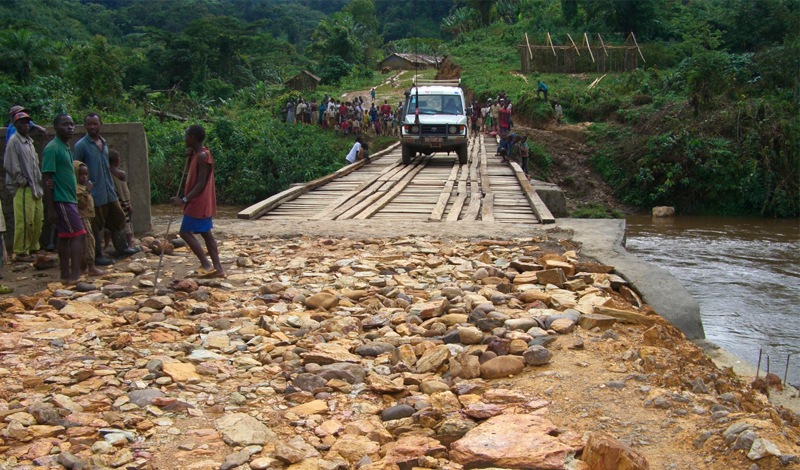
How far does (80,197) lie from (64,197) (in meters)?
0.31

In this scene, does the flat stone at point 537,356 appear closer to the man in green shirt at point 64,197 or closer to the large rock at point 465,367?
the large rock at point 465,367

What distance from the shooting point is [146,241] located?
773 cm

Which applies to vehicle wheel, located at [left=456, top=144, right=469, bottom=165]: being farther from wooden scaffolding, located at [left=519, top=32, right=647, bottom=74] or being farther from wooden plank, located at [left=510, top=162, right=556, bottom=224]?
wooden scaffolding, located at [left=519, top=32, right=647, bottom=74]

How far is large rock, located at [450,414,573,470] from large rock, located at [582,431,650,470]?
142 millimetres

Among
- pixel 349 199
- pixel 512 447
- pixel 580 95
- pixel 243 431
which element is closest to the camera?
pixel 512 447

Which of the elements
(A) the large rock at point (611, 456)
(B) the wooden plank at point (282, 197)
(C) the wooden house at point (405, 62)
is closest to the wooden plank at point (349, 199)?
(B) the wooden plank at point (282, 197)

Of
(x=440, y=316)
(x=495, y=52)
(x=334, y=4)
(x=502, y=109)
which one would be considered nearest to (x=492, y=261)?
(x=440, y=316)

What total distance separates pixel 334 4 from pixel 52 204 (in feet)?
334

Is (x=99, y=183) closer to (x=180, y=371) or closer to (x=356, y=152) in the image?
(x=180, y=371)

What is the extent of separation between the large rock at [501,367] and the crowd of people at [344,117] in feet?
68.6

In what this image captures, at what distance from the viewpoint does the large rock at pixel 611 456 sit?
9.81 feet

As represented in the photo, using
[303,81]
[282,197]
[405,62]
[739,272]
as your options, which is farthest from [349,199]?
[405,62]

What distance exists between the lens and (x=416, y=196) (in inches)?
488

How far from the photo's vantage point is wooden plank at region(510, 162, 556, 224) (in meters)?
9.49
